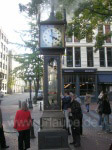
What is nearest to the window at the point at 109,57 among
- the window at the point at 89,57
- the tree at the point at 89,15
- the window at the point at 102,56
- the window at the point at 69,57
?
the window at the point at 102,56

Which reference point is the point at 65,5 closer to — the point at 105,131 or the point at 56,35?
the point at 56,35

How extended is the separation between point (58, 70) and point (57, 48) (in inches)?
28.5

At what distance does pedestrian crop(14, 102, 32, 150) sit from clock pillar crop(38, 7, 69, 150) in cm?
45

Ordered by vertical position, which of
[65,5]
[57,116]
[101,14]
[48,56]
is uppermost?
[101,14]

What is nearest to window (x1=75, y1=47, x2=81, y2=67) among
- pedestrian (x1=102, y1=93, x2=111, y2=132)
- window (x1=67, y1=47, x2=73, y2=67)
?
window (x1=67, y1=47, x2=73, y2=67)

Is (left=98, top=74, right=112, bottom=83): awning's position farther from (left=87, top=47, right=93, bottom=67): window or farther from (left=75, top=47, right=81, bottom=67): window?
(left=75, top=47, right=81, bottom=67): window

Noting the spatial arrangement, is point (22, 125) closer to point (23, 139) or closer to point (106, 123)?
point (23, 139)

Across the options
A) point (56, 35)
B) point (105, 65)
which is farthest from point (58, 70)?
point (105, 65)

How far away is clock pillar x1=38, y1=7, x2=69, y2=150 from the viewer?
5691 millimetres

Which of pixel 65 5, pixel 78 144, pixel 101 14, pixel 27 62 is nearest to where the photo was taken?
pixel 78 144

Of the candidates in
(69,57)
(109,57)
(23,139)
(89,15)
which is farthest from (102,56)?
(23,139)

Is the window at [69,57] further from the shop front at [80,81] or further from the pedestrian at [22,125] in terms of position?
the pedestrian at [22,125]

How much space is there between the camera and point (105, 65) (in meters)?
25.9

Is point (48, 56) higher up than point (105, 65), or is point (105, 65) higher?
point (105, 65)
